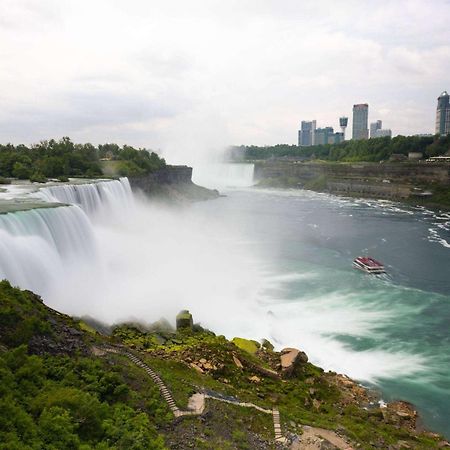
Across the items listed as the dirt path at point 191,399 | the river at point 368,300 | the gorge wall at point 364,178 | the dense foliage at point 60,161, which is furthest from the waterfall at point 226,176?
the dirt path at point 191,399

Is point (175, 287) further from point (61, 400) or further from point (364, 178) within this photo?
point (364, 178)

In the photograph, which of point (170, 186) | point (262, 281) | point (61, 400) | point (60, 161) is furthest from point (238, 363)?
point (170, 186)

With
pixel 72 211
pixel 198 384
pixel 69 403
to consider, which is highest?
pixel 72 211

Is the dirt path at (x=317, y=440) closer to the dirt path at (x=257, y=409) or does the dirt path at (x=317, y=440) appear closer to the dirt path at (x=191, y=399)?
the dirt path at (x=257, y=409)

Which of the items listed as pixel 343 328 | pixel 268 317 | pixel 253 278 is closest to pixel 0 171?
pixel 253 278

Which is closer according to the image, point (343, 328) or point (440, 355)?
point (440, 355)

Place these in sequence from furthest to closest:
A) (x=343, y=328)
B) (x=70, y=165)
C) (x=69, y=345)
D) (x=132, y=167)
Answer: (x=132, y=167) < (x=70, y=165) < (x=343, y=328) < (x=69, y=345)

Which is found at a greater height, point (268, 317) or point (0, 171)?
point (0, 171)

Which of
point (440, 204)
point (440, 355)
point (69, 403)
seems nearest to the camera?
point (69, 403)

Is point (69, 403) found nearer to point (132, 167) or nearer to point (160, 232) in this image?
point (160, 232)
